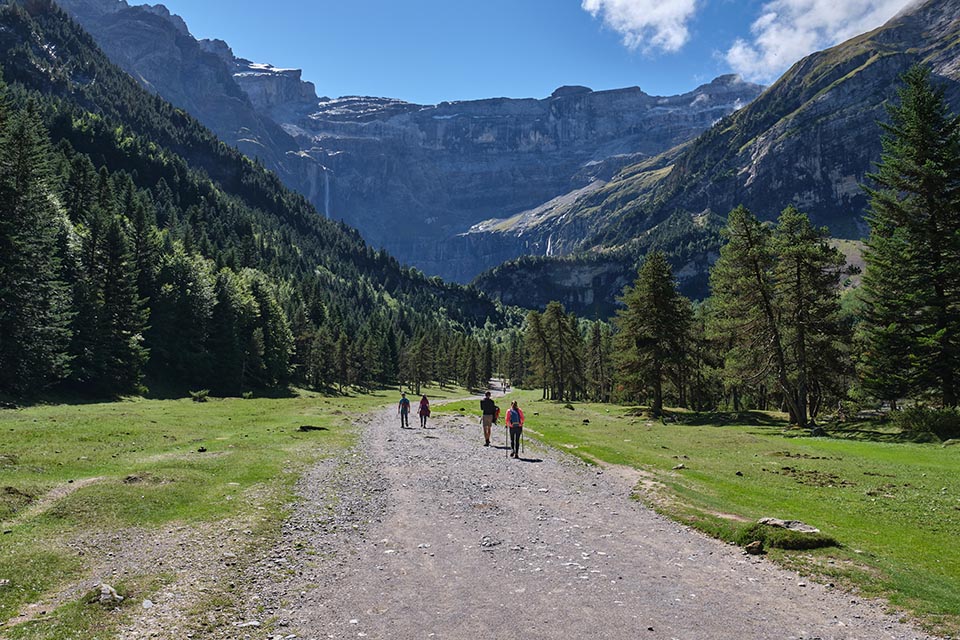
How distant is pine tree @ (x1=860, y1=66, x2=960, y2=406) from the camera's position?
3506 cm

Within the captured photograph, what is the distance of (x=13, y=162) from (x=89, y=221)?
20.6m

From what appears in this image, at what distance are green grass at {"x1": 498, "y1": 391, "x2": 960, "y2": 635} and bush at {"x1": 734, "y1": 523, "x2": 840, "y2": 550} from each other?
0.21 metres

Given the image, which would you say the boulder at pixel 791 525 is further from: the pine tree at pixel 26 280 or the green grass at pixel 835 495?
the pine tree at pixel 26 280

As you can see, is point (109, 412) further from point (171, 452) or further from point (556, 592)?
point (556, 592)

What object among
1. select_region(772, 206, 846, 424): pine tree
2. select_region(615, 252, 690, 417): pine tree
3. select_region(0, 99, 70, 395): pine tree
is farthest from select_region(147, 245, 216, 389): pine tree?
select_region(772, 206, 846, 424): pine tree

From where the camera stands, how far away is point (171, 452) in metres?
24.8

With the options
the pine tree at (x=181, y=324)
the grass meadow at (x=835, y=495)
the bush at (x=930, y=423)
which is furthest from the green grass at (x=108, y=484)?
the pine tree at (x=181, y=324)

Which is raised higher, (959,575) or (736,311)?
(736,311)

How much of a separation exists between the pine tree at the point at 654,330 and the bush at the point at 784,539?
43513 mm

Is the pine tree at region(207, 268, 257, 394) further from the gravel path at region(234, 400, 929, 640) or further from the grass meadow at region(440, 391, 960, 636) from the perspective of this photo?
the gravel path at region(234, 400, 929, 640)

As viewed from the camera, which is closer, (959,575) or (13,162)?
(959,575)

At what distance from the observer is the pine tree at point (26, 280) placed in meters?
43.5

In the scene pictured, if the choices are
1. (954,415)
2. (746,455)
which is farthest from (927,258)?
(746,455)

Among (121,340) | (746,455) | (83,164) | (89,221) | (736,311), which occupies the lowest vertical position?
(746,455)
